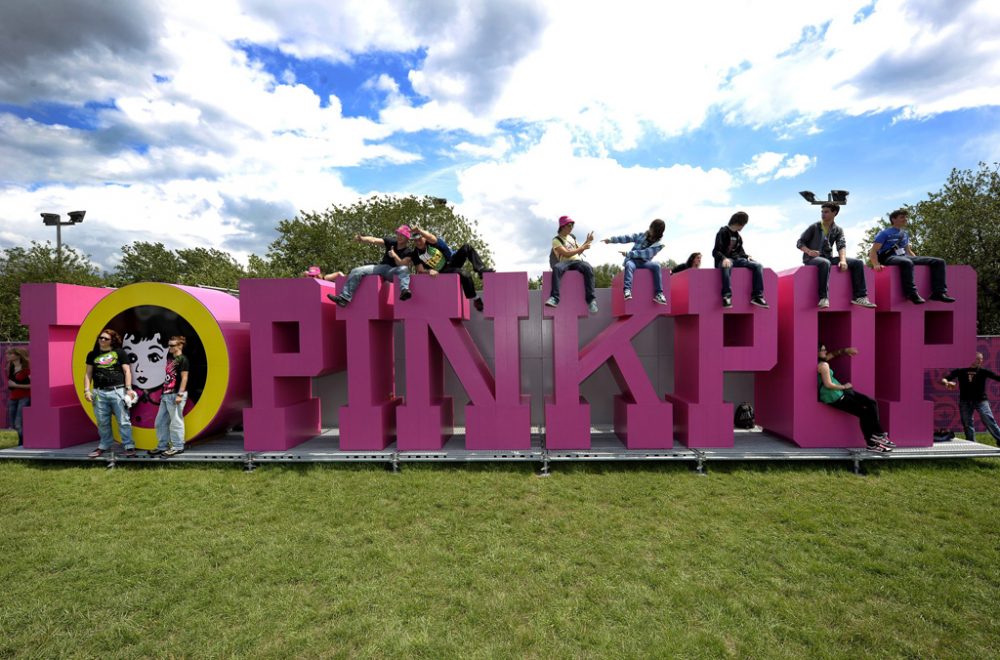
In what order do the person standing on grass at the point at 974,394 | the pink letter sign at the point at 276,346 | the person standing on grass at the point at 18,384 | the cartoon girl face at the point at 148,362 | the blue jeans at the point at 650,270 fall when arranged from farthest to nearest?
the person standing on grass at the point at 18,384
the cartoon girl face at the point at 148,362
the person standing on grass at the point at 974,394
the pink letter sign at the point at 276,346
the blue jeans at the point at 650,270

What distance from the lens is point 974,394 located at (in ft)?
26.8

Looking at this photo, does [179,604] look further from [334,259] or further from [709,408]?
[334,259]

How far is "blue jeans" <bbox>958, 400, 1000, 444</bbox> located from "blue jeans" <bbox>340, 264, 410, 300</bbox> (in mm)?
10295

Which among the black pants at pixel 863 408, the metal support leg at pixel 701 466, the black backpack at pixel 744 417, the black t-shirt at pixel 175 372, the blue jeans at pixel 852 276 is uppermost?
the blue jeans at pixel 852 276

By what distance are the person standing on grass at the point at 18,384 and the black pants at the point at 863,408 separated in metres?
14.6

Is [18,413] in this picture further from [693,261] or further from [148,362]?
[693,261]

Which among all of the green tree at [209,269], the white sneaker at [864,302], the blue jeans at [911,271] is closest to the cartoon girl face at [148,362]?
the white sneaker at [864,302]

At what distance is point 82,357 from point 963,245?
29136mm

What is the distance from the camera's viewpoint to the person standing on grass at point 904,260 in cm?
743

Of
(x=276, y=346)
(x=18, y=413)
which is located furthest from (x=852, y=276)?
(x=18, y=413)

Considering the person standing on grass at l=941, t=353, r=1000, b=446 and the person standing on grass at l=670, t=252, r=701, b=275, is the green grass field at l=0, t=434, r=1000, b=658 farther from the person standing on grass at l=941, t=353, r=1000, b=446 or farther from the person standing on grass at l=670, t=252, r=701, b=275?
the person standing on grass at l=670, t=252, r=701, b=275

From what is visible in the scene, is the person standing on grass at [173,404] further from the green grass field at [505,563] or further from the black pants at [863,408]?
the black pants at [863,408]

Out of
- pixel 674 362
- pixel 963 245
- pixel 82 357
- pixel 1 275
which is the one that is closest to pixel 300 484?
pixel 82 357

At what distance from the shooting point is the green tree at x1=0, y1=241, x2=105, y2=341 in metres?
21.3
